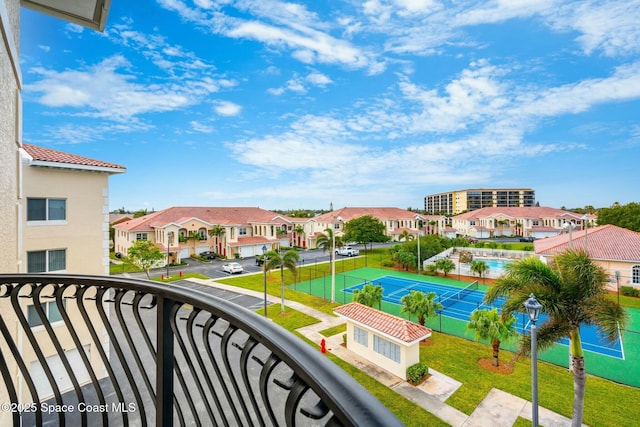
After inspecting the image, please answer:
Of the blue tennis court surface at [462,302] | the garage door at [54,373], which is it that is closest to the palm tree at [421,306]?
the blue tennis court surface at [462,302]

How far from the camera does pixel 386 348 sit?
12016 millimetres

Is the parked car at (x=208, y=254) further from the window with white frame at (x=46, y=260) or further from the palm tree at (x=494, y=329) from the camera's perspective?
the palm tree at (x=494, y=329)

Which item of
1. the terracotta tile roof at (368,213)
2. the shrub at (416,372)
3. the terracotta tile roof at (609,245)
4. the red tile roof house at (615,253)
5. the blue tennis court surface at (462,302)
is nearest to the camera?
the shrub at (416,372)

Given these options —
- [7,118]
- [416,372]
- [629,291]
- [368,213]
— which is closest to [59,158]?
[7,118]

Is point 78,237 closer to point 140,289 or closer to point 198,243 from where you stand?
point 140,289

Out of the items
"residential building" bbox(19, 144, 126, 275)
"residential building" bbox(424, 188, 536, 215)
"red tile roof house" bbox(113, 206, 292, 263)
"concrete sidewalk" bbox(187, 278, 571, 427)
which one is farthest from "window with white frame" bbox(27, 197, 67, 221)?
"residential building" bbox(424, 188, 536, 215)

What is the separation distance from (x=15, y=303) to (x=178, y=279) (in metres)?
28.7

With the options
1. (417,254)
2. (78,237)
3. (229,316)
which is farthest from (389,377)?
(417,254)

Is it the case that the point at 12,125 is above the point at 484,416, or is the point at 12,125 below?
above

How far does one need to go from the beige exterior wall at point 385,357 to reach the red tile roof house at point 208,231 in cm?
2798

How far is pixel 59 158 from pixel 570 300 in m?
15.3

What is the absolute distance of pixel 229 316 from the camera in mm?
1127

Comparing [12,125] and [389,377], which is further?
[389,377]

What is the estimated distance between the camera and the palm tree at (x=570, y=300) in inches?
331
